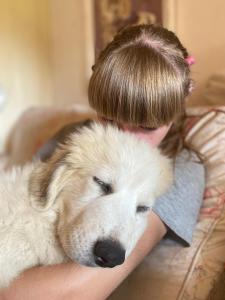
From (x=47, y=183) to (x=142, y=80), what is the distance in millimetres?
406

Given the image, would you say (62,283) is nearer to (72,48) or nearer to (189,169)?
(189,169)

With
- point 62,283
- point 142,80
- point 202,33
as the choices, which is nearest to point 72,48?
point 202,33

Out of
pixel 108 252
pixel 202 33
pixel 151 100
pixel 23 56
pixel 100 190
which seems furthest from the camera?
pixel 23 56

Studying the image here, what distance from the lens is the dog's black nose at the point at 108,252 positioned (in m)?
1.00

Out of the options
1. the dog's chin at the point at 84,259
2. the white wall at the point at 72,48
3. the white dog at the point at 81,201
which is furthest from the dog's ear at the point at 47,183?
the white wall at the point at 72,48

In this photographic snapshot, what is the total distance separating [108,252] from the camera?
1002 millimetres

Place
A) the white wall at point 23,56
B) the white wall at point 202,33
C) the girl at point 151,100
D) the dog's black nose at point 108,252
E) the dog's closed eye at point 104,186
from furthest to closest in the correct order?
the white wall at point 23,56, the white wall at point 202,33, the girl at point 151,100, the dog's closed eye at point 104,186, the dog's black nose at point 108,252

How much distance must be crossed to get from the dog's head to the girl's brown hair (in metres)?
0.11

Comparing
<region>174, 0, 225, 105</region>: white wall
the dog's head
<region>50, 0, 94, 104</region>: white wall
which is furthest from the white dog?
<region>50, 0, 94, 104</region>: white wall

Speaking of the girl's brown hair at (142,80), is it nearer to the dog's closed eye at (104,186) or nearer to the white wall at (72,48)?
the dog's closed eye at (104,186)

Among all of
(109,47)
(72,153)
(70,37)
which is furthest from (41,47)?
(72,153)

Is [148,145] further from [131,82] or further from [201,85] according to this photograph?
[201,85]

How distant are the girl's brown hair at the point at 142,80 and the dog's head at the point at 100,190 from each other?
11cm

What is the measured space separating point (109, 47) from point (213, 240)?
2.27ft
